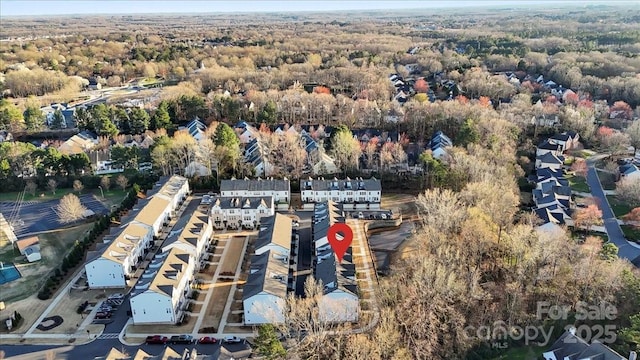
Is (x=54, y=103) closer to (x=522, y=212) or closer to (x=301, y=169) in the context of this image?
(x=301, y=169)

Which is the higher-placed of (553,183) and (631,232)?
(553,183)

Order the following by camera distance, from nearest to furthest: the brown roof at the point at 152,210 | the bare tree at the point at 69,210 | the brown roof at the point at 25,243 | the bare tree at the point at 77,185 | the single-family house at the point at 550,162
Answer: the brown roof at the point at 25,243 < the brown roof at the point at 152,210 < the bare tree at the point at 69,210 < the bare tree at the point at 77,185 < the single-family house at the point at 550,162

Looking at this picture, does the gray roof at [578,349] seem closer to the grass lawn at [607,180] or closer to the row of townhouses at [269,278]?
the row of townhouses at [269,278]

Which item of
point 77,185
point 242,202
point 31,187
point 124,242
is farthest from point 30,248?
point 242,202

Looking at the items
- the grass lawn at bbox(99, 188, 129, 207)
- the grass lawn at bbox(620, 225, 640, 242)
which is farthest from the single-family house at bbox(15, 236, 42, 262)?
the grass lawn at bbox(620, 225, 640, 242)

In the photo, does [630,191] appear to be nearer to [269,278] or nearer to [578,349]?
[578,349]

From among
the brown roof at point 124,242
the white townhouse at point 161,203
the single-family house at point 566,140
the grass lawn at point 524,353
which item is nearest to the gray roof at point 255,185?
the white townhouse at point 161,203
